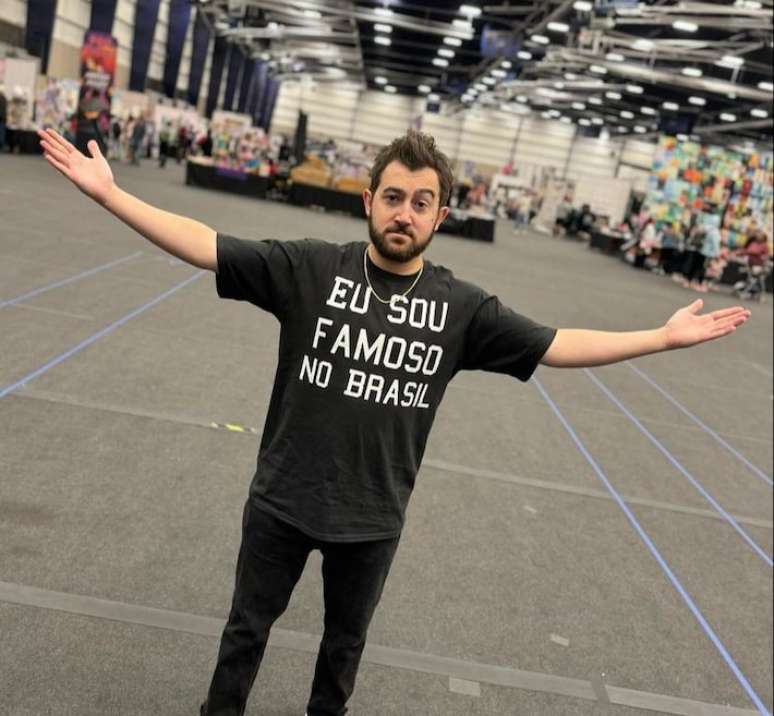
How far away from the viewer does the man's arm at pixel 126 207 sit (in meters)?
1.86

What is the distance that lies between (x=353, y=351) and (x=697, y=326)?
2.94ft

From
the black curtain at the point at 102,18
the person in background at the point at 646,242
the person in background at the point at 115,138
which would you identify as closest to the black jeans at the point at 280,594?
the black curtain at the point at 102,18

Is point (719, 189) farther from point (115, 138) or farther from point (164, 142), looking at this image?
point (164, 142)

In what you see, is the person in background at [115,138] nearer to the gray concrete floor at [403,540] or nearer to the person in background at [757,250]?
the gray concrete floor at [403,540]

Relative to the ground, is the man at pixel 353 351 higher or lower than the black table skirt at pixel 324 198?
higher

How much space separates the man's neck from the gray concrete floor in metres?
1.48

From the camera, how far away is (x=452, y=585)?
3.58 meters

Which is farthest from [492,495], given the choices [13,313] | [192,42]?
[192,42]

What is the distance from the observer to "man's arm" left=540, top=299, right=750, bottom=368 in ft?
6.98

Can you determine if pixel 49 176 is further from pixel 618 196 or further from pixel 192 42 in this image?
pixel 618 196

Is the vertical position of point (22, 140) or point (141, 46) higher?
point (141, 46)

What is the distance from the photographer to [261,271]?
6.49 feet

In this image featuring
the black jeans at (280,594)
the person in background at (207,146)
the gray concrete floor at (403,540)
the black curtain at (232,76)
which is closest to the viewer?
the black jeans at (280,594)

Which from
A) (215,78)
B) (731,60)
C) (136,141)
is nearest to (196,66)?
(215,78)
